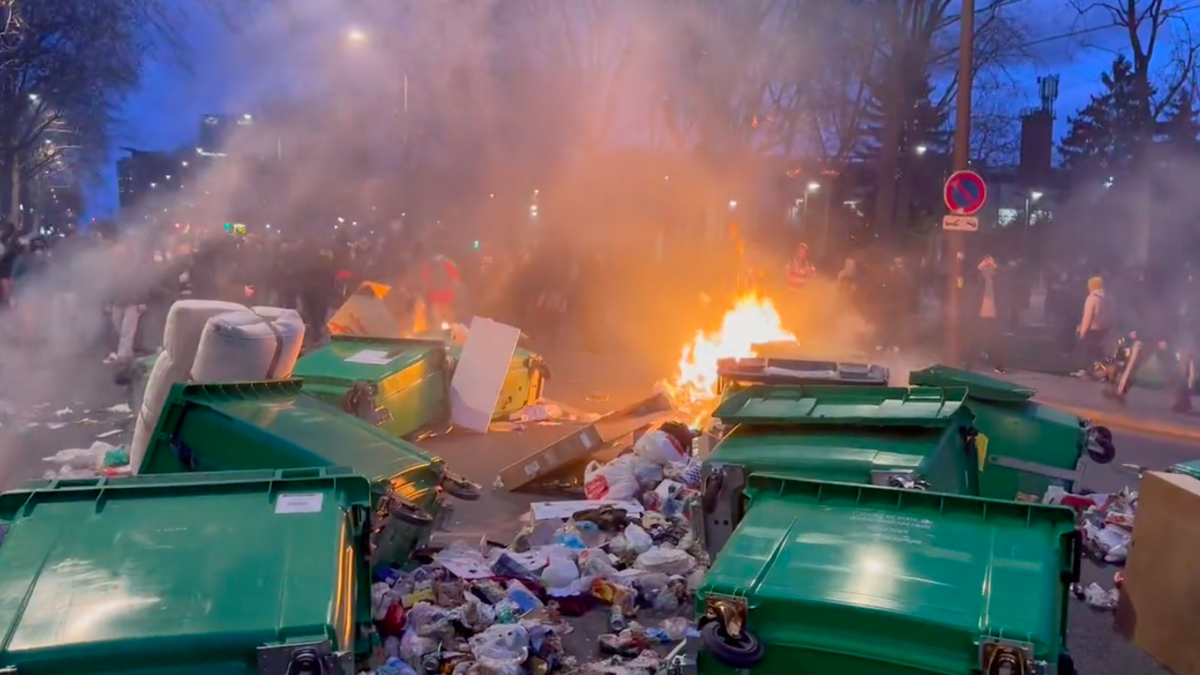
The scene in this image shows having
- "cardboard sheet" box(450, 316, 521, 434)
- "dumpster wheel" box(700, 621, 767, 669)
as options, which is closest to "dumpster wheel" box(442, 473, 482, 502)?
"dumpster wheel" box(700, 621, 767, 669)

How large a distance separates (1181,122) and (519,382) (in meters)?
21.4

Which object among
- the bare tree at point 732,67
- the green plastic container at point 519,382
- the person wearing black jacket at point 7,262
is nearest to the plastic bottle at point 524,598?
the green plastic container at point 519,382

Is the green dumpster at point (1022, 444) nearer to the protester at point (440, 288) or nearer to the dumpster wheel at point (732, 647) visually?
the dumpster wheel at point (732, 647)

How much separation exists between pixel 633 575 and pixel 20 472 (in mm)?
4722

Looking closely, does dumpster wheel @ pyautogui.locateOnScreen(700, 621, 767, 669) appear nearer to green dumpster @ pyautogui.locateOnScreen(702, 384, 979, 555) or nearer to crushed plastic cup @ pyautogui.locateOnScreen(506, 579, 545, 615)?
green dumpster @ pyautogui.locateOnScreen(702, 384, 979, 555)

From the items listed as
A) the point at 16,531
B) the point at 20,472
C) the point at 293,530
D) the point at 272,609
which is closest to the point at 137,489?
the point at 16,531

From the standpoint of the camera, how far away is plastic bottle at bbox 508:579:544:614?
4.43 m

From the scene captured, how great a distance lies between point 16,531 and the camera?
255cm

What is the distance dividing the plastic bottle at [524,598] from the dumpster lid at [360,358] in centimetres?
309

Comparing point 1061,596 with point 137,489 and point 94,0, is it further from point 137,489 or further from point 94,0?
point 94,0

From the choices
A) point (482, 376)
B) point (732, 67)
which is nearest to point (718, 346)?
point (482, 376)

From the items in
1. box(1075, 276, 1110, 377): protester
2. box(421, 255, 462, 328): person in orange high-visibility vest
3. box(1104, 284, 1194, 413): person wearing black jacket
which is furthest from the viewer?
box(421, 255, 462, 328): person in orange high-visibility vest

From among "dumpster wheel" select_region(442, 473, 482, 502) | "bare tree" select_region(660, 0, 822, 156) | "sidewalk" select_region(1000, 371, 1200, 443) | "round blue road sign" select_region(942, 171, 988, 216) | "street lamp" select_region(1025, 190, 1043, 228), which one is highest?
"bare tree" select_region(660, 0, 822, 156)

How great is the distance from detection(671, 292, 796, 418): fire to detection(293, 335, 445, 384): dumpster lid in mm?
2683
